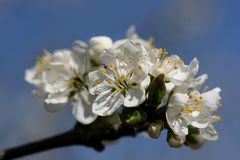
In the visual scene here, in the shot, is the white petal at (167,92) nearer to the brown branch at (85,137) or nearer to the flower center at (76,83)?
the brown branch at (85,137)

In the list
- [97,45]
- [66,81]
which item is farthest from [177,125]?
[66,81]

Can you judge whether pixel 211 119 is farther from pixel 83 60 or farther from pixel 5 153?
pixel 5 153

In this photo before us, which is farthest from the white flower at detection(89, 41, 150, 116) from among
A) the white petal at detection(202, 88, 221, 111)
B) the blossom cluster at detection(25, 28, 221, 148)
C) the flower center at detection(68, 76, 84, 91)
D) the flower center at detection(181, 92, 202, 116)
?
the flower center at detection(68, 76, 84, 91)

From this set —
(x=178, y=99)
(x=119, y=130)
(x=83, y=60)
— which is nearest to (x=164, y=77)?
(x=178, y=99)

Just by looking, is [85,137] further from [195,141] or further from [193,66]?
[193,66]

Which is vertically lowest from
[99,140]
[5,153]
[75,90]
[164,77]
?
[5,153]

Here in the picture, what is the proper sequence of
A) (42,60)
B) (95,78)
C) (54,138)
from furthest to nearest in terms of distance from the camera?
(42,60) < (54,138) < (95,78)

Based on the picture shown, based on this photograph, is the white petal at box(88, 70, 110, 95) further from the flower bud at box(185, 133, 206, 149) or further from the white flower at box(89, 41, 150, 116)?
the flower bud at box(185, 133, 206, 149)
